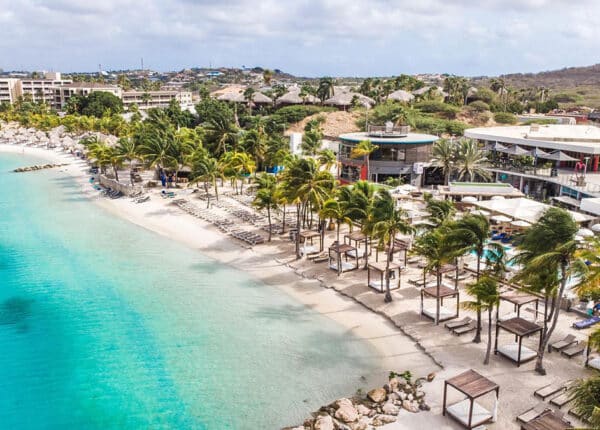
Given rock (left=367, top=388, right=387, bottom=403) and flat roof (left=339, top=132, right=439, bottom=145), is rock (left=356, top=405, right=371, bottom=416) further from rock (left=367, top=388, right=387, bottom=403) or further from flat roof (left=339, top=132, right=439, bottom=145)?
flat roof (left=339, top=132, right=439, bottom=145)

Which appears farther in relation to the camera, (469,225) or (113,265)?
(113,265)

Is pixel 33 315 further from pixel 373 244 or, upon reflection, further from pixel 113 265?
pixel 373 244

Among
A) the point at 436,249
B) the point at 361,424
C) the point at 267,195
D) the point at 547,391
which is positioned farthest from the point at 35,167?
the point at 547,391

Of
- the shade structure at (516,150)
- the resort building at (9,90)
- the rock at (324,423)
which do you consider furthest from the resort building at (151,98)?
the rock at (324,423)

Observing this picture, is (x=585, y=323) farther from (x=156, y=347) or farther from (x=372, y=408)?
(x=156, y=347)

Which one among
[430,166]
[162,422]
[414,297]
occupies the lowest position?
[162,422]

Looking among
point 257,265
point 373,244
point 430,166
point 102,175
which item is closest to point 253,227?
point 257,265

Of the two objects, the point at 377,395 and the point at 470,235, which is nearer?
the point at 377,395
